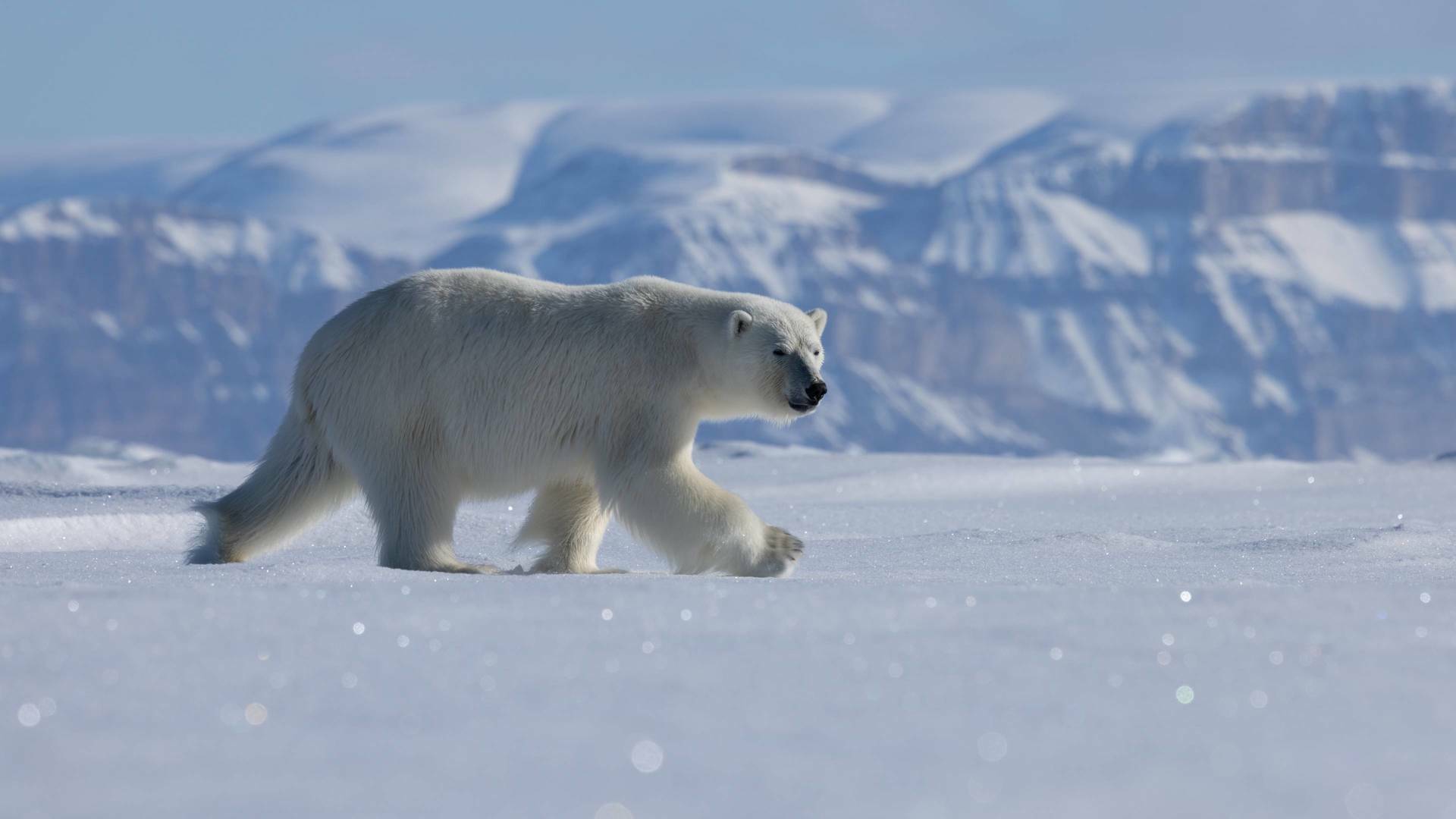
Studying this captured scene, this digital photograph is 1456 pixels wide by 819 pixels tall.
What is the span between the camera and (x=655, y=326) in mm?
4777

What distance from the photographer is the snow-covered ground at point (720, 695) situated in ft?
6.36

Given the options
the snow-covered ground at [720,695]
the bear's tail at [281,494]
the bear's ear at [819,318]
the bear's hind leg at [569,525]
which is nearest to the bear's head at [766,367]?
the bear's ear at [819,318]

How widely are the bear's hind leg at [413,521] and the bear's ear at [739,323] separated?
96 centimetres

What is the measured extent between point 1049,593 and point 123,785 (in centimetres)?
192

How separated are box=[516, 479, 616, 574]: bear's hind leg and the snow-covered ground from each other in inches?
39.9

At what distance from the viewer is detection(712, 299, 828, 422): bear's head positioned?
15.4 ft

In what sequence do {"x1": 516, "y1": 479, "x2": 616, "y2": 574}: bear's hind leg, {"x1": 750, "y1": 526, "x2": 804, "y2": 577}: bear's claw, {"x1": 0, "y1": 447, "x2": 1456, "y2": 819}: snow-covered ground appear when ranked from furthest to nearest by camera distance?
{"x1": 516, "y1": 479, "x2": 616, "y2": 574}: bear's hind leg → {"x1": 750, "y1": 526, "x2": 804, "y2": 577}: bear's claw → {"x1": 0, "y1": 447, "x2": 1456, "y2": 819}: snow-covered ground

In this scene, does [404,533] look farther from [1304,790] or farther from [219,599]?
[1304,790]

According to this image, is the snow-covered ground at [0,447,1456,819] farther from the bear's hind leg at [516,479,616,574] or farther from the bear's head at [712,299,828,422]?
the bear's hind leg at [516,479,616,574]

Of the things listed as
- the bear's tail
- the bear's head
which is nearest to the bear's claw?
the bear's head

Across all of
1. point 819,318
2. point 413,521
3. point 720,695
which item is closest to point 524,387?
point 413,521

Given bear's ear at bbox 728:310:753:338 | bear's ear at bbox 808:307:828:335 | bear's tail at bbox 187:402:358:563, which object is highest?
bear's ear at bbox 728:310:753:338

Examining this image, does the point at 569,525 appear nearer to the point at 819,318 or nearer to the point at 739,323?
the point at 739,323

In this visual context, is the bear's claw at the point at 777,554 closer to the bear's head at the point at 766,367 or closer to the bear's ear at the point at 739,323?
the bear's head at the point at 766,367
